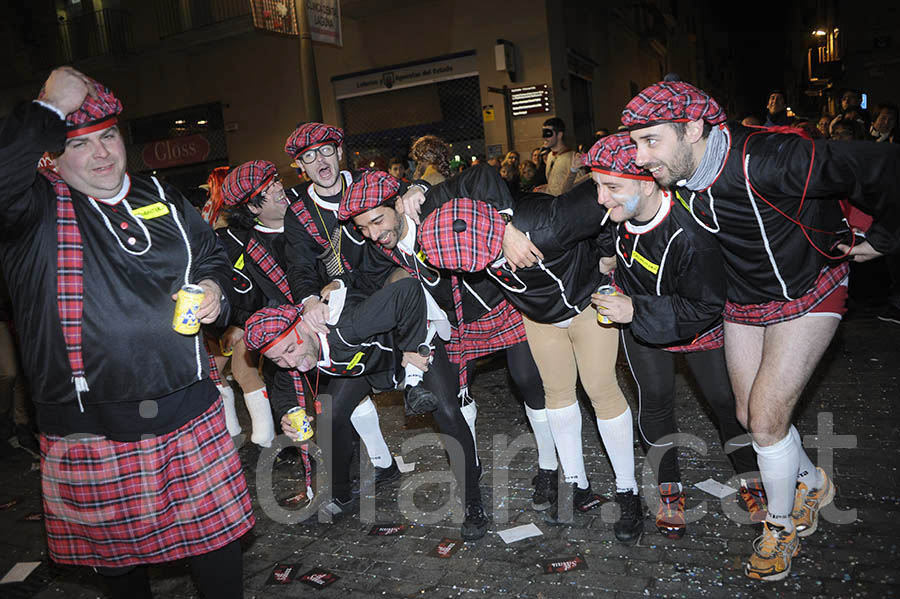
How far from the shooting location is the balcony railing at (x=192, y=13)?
15391 mm

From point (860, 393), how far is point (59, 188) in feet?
16.9

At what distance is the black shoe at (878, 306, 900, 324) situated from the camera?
6598 millimetres

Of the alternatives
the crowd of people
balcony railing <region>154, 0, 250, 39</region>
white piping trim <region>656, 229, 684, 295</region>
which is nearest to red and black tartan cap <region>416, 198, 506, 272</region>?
the crowd of people

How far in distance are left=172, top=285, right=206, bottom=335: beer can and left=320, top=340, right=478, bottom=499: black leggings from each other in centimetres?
144

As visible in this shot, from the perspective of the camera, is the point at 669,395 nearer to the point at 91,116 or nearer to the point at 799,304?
the point at 799,304

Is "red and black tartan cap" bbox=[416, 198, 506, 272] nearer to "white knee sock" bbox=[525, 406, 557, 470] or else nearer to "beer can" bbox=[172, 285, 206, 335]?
"beer can" bbox=[172, 285, 206, 335]

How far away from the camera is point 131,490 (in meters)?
2.51


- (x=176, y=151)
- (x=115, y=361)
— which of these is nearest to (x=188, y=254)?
(x=115, y=361)

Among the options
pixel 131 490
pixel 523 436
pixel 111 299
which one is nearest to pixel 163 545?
pixel 131 490

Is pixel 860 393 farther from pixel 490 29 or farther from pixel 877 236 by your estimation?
pixel 490 29

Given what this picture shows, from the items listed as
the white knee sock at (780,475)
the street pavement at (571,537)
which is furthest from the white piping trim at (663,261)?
the street pavement at (571,537)

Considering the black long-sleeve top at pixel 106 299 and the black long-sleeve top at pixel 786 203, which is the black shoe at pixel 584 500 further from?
the black long-sleeve top at pixel 106 299

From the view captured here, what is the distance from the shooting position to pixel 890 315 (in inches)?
265

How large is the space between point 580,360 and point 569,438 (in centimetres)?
49
